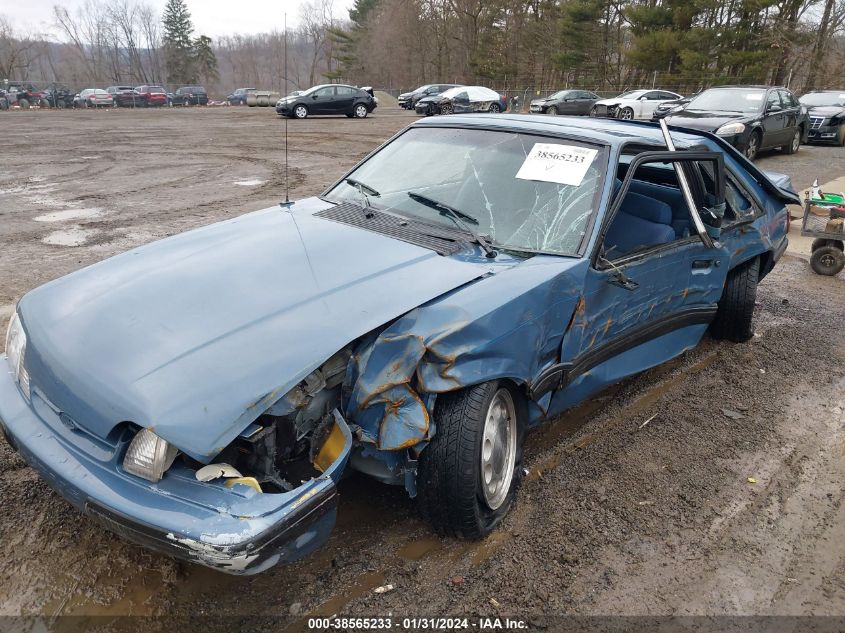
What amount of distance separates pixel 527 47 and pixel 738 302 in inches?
2071

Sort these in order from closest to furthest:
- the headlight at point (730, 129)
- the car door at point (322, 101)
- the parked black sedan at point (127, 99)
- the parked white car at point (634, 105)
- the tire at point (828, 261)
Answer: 1. the tire at point (828, 261)
2. the headlight at point (730, 129)
3. the parked white car at point (634, 105)
4. the car door at point (322, 101)
5. the parked black sedan at point (127, 99)

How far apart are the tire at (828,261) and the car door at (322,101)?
2283 centimetres

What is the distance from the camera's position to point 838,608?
229cm

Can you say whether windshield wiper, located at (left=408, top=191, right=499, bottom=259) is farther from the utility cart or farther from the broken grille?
the utility cart

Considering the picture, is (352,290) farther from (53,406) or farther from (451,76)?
(451,76)

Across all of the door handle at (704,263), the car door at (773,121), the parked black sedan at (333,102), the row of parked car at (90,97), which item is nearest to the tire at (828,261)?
the door handle at (704,263)

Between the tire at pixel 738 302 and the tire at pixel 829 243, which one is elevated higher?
the tire at pixel 738 302

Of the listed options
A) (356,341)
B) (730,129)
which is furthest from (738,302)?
(730,129)

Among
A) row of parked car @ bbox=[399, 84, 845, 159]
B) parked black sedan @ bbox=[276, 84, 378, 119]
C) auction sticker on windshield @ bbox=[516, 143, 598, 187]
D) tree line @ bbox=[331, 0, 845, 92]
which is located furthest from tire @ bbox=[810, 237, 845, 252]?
tree line @ bbox=[331, 0, 845, 92]

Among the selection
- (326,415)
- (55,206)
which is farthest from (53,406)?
(55,206)

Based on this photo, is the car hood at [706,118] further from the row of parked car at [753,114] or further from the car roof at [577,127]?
the car roof at [577,127]

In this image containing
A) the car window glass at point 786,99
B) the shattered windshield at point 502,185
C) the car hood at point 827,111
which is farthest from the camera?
the car hood at point 827,111

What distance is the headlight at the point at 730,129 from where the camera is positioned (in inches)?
453

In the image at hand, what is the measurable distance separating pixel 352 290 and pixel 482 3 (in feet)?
188
